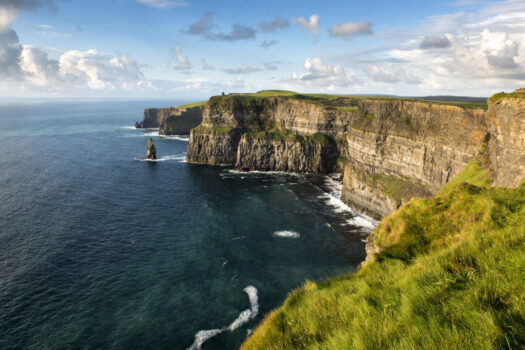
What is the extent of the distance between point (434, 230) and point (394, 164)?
50337 mm

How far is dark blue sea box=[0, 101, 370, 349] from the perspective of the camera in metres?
33.1

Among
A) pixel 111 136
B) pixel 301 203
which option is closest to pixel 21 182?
pixel 301 203

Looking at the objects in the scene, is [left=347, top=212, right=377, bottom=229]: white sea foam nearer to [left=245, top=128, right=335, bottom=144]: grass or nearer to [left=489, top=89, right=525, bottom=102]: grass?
[left=489, top=89, right=525, bottom=102]: grass

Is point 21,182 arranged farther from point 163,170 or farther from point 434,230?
point 434,230

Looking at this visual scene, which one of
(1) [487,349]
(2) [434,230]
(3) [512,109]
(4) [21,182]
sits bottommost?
(4) [21,182]

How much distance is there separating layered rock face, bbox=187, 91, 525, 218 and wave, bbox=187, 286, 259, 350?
33059mm

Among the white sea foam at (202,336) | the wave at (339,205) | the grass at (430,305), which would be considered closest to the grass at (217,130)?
the wave at (339,205)

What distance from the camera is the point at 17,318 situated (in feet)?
111

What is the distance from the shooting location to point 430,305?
706 cm

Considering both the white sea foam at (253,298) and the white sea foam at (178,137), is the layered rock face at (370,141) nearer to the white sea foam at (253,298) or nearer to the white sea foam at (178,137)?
the white sea foam at (253,298)

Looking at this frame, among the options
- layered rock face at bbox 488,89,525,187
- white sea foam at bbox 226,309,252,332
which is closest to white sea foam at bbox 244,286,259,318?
white sea foam at bbox 226,309,252,332

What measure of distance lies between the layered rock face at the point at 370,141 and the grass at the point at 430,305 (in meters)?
28.4

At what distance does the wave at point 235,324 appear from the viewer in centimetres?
3102

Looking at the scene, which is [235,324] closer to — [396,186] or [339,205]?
[396,186]
